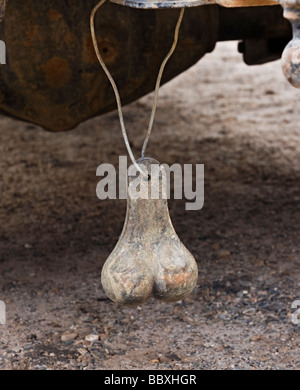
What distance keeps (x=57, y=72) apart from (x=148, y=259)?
793 millimetres

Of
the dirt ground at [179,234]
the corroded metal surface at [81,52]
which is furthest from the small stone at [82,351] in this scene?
the corroded metal surface at [81,52]

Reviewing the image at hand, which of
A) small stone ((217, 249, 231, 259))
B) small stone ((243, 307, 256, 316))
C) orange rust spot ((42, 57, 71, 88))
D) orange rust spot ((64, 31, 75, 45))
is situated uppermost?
orange rust spot ((64, 31, 75, 45))

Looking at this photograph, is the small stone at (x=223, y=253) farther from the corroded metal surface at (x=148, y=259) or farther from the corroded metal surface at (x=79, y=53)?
the corroded metal surface at (x=148, y=259)

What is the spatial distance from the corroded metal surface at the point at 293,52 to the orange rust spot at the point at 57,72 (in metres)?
1.02

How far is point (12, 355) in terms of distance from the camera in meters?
2.06

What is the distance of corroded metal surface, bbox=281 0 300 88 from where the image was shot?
1.25 meters

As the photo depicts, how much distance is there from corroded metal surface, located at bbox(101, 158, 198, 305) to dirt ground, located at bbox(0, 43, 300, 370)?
0.45 meters

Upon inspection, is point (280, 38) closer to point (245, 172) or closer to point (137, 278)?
point (245, 172)

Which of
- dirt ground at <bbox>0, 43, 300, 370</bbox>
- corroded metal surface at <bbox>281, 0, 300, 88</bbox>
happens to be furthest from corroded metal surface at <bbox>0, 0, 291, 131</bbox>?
corroded metal surface at <bbox>281, 0, 300, 88</bbox>

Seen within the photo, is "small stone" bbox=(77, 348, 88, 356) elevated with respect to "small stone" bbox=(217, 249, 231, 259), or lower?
lower

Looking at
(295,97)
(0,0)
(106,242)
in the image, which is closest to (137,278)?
(0,0)

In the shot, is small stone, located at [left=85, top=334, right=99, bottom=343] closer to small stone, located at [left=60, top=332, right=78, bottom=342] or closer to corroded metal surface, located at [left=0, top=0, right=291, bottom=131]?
small stone, located at [left=60, top=332, right=78, bottom=342]

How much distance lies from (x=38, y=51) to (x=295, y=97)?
7.96ft

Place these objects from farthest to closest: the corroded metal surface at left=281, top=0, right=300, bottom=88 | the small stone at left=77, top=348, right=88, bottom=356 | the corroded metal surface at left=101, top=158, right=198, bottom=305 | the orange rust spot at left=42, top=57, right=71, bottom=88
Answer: the orange rust spot at left=42, top=57, right=71, bottom=88 < the small stone at left=77, top=348, right=88, bottom=356 < the corroded metal surface at left=101, top=158, right=198, bottom=305 < the corroded metal surface at left=281, top=0, right=300, bottom=88
